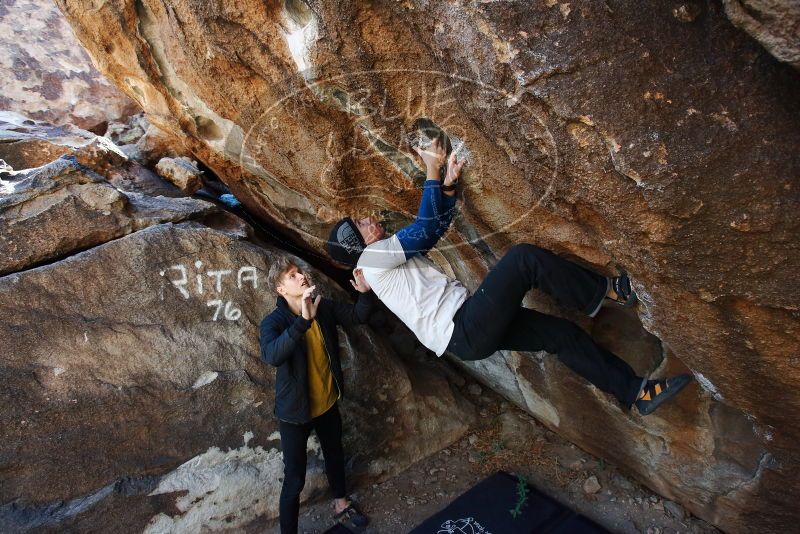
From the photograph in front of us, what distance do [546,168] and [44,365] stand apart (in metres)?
2.83

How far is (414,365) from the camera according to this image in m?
4.36

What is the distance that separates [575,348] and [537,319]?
0.74ft

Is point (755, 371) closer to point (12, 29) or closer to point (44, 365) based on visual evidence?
point (44, 365)

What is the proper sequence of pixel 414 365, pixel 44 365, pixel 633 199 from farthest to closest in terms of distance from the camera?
pixel 414 365 → pixel 44 365 → pixel 633 199

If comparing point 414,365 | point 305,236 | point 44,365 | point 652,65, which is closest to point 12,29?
point 305,236

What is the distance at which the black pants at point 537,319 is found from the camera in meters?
2.32

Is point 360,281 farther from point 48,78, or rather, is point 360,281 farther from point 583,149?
point 48,78

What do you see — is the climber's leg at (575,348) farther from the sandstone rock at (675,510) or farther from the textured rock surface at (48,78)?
the textured rock surface at (48,78)

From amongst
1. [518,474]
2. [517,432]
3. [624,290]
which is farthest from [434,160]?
[517,432]

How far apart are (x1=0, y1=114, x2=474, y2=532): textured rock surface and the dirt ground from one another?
0.20 m

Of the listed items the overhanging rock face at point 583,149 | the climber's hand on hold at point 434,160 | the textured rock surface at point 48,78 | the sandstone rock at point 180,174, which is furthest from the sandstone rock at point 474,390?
the textured rock surface at point 48,78

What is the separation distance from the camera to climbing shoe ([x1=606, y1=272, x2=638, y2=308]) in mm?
2330

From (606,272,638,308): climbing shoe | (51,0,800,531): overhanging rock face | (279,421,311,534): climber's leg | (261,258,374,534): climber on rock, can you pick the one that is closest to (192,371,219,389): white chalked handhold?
(261,258,374,534): climber on rock

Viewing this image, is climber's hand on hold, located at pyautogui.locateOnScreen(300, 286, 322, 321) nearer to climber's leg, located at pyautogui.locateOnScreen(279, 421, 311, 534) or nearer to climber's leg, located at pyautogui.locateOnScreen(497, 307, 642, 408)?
climber's leg, located at pyautogui.locateOnScreen(279, 421, 311, 534)
